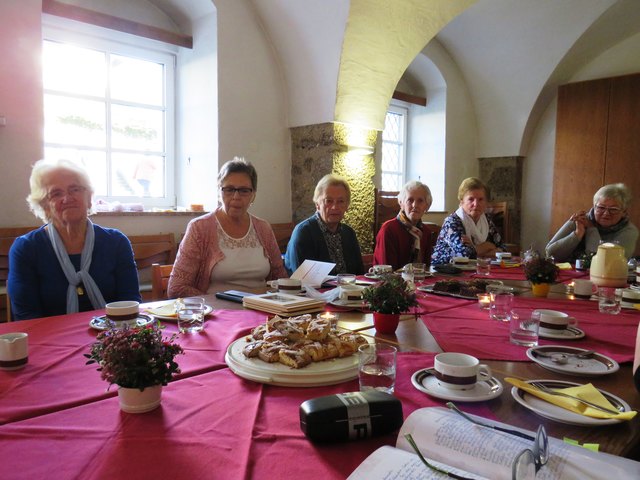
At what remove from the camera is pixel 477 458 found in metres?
0.66

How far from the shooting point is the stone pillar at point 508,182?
6.43 metres

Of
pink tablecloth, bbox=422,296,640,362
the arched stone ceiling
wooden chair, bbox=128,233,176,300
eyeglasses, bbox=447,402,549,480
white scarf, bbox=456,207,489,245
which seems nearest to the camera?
eyeglasses, bbox=447,402,549,480

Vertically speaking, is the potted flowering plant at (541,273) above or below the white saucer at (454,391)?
above

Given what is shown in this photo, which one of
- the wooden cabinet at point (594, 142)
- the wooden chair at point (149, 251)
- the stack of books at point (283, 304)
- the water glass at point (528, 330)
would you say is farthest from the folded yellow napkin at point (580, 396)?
the wooden cabinet at point (594, 142)

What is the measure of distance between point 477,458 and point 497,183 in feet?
21.2

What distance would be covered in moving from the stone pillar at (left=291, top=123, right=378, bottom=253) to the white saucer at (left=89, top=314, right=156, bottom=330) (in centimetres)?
308

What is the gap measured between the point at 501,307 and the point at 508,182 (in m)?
5.34

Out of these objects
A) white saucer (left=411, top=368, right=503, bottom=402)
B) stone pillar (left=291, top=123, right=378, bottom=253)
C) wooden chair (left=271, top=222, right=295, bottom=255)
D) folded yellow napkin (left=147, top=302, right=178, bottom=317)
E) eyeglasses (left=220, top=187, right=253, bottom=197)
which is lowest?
white saucer (left=411, top=368, right=503, bottom=402)

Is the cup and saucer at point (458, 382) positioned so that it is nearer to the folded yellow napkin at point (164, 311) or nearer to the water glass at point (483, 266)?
the folded yellow napkin at point (164, 311)

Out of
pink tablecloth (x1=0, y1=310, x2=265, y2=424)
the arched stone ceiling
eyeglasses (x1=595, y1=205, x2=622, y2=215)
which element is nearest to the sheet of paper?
pink tablecloth (x1=0, y1=310, x2=265, y2=424)

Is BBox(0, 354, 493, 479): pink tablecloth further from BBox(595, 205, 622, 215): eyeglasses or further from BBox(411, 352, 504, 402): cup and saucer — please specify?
BBox(595, 205, 622, 215): eyeglasses

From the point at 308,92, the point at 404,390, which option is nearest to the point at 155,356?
the point at 404,390

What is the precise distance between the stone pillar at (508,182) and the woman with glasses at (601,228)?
123 inches

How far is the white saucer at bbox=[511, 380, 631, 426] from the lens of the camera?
0.81m
